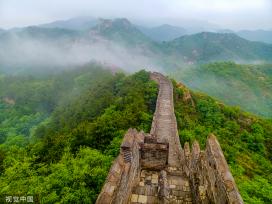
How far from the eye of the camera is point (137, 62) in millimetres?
150875

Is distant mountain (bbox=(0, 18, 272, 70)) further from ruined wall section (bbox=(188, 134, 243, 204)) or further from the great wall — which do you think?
ruined wall section (bbox=(188, 134, 243, 204))

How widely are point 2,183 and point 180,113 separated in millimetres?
20268

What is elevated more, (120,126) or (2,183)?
(120,126)

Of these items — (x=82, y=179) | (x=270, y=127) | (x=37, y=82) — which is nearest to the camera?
(x=82, y=179)

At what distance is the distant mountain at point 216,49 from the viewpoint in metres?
170

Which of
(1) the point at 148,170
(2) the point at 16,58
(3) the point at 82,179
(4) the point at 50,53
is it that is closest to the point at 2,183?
(3) the point at 82,179

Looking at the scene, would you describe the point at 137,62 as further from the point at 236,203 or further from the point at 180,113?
the point at 236,203

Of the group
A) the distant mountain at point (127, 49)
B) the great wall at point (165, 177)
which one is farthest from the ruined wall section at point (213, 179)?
the distant mountain at point (127, 49)

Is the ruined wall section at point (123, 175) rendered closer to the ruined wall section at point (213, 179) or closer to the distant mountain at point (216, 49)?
the ruined wall section at point (213, 179)

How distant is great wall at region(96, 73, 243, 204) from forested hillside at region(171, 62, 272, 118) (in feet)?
230

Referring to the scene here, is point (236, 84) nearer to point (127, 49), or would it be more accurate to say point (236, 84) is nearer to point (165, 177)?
point (165, 177)

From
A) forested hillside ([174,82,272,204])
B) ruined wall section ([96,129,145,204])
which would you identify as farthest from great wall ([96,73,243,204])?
forested hillside ([174,82,272,204])

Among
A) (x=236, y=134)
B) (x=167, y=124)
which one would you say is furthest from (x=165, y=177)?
(x=236, y=134)

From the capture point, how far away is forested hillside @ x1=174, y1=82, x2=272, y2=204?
23.7 meters
